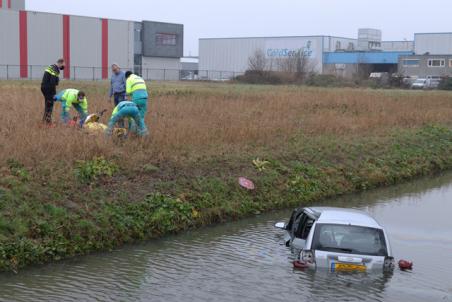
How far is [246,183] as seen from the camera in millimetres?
16062

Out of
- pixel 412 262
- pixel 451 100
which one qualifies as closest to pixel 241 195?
pixel 412 262

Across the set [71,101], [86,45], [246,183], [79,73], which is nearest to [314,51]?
[86,45]

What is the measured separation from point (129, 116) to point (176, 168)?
2.17m

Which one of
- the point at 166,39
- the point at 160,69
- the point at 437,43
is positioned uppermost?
the point at 437,43

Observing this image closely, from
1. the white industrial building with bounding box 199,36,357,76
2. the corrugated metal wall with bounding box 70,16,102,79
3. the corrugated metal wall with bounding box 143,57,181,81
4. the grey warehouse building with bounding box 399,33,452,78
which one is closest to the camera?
the corrugated metal wall with bounding box 70,16,102,79

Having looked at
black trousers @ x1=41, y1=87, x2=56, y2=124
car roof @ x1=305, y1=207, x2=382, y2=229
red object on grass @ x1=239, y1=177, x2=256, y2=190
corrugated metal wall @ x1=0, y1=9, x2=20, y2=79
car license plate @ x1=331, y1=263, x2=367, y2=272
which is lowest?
car license plate @ x1=331, y1=263, x2=367, y2=272

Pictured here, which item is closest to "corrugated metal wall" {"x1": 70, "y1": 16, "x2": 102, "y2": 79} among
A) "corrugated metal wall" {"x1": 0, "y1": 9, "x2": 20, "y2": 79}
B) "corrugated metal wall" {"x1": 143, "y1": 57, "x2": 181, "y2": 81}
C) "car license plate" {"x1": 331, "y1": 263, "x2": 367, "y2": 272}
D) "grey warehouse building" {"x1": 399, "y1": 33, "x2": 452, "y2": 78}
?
"corrugated metal wall" {"x1": 0, "y1": 9, "x2": 20, "y2": 79}

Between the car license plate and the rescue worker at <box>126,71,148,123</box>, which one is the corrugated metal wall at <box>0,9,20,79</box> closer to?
the rescue worker at <box>126,71,148,123</box>

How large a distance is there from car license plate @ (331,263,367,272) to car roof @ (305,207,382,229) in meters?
0.70

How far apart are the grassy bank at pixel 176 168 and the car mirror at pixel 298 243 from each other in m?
2.93

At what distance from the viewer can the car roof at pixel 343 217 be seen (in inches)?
404

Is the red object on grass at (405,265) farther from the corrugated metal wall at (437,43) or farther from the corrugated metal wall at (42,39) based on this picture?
the corrugated metal wall at (437,43)

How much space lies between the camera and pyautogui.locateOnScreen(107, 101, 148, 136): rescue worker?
16188 millimetres

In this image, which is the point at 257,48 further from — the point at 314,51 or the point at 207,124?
the point at 207,124
